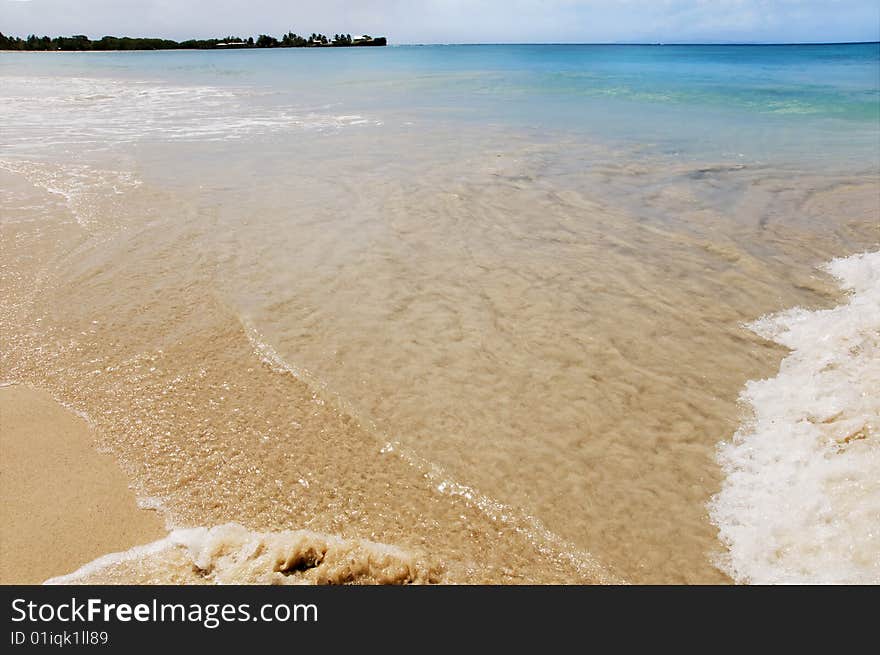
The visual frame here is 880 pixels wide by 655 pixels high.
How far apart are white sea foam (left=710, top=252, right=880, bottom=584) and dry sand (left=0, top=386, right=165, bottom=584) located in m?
3.38

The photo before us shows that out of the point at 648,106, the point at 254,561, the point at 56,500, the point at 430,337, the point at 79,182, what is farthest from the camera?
the point at 648,106

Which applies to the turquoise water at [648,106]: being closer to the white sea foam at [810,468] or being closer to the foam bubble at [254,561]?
the white sea foam at [810,468]

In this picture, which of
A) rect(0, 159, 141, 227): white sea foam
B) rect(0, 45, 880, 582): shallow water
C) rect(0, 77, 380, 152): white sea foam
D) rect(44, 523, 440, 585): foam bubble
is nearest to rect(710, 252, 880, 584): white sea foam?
rect(0, 45, 880, 582): shallow water

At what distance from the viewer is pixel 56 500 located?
3.16 meters

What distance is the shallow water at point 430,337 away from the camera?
3.16 metres

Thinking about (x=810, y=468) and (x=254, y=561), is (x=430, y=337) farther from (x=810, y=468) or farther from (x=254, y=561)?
(x=810, y=468)

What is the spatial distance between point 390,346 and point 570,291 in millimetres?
2225

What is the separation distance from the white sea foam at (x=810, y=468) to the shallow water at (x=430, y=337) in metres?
0.04

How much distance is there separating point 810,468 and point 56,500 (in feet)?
15.3

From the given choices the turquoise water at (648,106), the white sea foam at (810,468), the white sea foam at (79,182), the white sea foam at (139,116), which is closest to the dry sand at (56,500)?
the white sea foam at (810,468)

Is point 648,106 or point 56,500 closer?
point 56,500

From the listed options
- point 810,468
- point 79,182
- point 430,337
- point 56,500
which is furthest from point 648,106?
point 56,500

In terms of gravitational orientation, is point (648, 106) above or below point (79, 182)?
above
